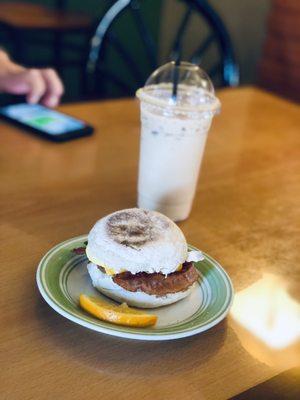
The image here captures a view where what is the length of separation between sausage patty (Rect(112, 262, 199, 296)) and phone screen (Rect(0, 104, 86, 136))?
1.64ft

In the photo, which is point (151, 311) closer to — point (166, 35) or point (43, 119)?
point (43, 119)

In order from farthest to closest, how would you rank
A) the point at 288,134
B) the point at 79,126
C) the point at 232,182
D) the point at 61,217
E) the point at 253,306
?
the point at 288,134, the point at 79,126, the point at 232,182, the point at 61,217, the point at 253,306

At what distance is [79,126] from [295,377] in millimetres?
656

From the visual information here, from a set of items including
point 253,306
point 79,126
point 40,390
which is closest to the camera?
point 40,390

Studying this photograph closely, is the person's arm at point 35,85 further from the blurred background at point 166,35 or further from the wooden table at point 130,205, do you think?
the blurred background at point 166,35

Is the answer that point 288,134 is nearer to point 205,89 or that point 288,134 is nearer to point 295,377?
point 205,89

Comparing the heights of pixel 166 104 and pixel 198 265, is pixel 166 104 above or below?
above

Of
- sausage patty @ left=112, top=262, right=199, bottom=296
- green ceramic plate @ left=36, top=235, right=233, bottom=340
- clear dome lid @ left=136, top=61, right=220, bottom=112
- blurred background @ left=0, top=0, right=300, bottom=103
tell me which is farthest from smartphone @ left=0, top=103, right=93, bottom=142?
blurred background @ left=0, top=0, right=300, bottom=103

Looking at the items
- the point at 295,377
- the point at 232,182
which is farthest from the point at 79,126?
the point at 295,377

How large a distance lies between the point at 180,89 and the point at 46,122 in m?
0.35

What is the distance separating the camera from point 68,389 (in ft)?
1.52

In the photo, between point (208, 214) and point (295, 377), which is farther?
point (208, 214)

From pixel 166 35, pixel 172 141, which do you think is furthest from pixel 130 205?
pixel 166 35

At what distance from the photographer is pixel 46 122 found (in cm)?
103
